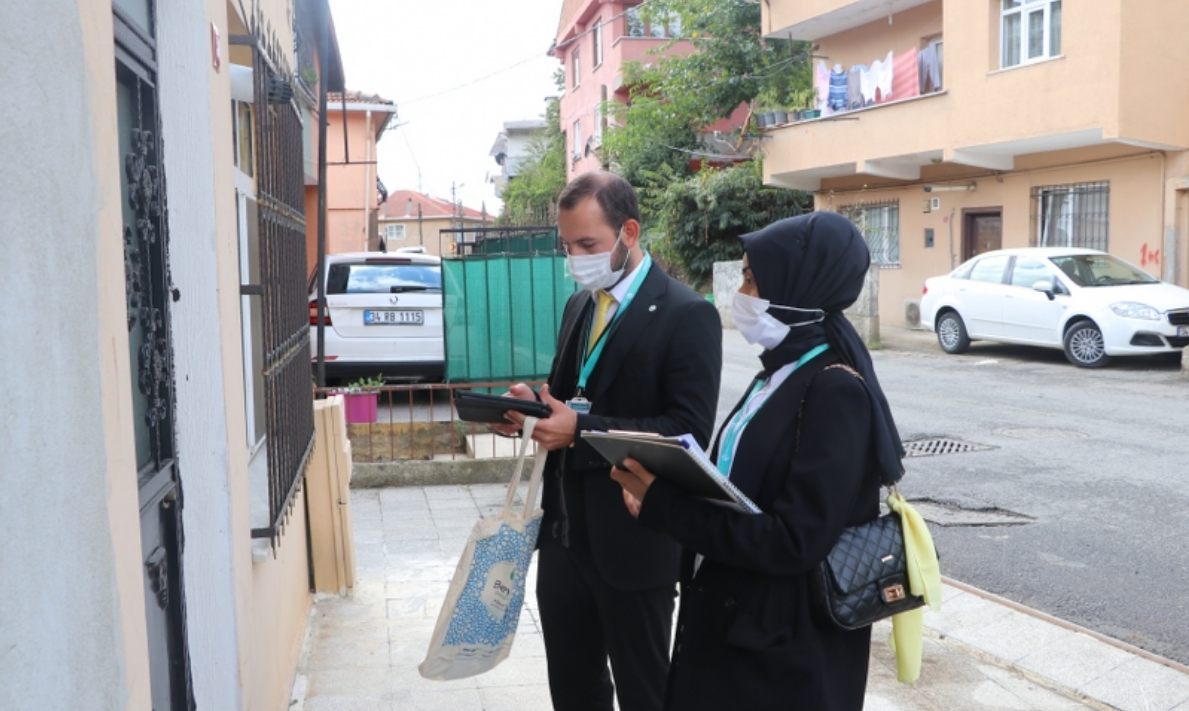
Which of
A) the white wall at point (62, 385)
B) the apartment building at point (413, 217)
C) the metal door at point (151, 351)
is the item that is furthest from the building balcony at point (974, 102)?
the apartment building at point (413, 217)

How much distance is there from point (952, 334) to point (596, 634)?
14949mm

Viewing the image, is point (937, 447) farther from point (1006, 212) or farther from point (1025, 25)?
point (1006, 212)

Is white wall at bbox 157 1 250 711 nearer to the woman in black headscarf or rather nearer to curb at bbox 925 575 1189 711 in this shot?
the woman in black headscarf

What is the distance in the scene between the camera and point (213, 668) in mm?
2951

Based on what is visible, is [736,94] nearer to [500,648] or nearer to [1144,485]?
[1144,485]

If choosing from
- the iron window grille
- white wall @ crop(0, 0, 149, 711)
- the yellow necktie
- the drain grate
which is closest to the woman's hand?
the yellow necktie

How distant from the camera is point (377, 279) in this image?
12.5 metres

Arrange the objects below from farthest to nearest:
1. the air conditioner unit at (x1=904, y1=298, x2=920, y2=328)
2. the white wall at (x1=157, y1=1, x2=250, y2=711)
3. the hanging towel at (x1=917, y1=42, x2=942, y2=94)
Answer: the air conditioner unit at (x1=904, y1=298, x2=920, y2=328) < the hanging towel at (x1=917, y1=42, x2=942, y2=94) < the white wall at (x1=157, y1=1, x2=250, y2=711)

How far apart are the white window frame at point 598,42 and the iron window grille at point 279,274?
32.9 metres

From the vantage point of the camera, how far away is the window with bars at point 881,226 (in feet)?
74.9

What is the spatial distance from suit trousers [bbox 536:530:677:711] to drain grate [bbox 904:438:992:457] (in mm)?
6593

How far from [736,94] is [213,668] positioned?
27932 mm

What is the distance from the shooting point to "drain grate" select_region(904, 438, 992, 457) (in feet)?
31.0

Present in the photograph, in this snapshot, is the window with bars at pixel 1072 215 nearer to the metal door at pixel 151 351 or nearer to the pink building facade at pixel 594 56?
the pink building facade at pixel 594 56
